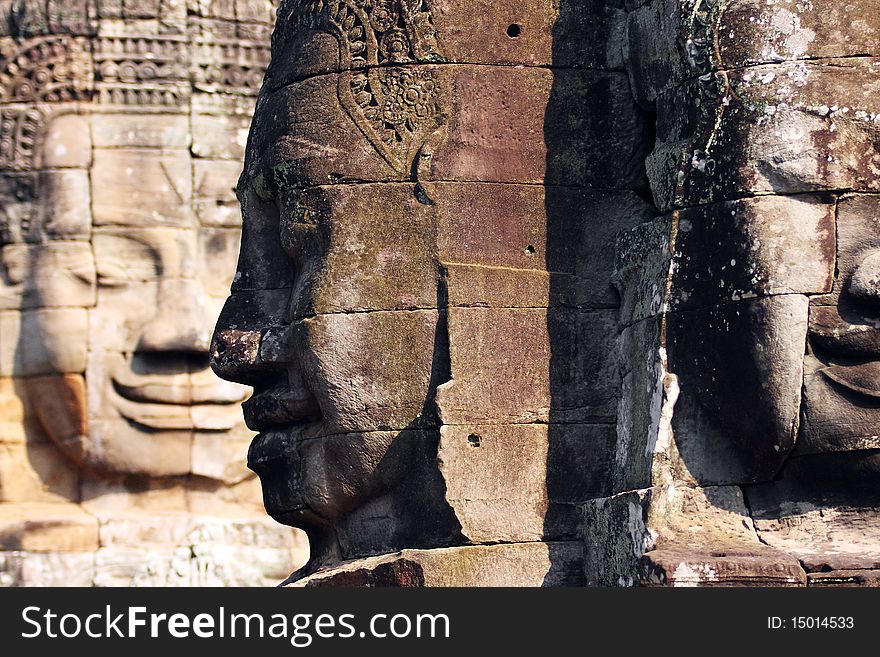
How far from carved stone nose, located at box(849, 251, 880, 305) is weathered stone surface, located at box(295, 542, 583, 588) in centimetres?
156

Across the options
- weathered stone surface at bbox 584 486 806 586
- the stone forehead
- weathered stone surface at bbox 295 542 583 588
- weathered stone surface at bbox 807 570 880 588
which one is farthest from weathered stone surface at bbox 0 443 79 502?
weathered stone surface at bbox 807 570 880 588

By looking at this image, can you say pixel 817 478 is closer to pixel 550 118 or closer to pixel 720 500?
pixel 720 500

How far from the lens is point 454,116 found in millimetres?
8586

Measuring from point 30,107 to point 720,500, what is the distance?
11210 mm

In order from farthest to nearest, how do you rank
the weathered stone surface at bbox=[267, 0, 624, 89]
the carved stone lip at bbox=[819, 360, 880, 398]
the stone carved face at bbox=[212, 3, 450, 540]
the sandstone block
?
1. the sandstone block
2. the weathered stone surface at bbox=[267, 0, 624, 89]
3. the stone carved face at bbox=[212, 3, 450, 540]
4. the carved stone lip at bbox=[819, 360, 880, 398]

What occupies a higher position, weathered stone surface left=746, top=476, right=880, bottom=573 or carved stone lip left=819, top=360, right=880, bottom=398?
carved stone lip left=819, top=360, right=880, bottom=398

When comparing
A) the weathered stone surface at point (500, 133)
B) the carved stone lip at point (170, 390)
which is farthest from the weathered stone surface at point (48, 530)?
the weathered stone surface at point (500, 133)

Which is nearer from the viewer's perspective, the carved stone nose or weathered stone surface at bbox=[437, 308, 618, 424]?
the carved stone nose

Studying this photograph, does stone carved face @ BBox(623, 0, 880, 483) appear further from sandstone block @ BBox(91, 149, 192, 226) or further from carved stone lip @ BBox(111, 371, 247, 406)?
sandstone block @ BBox(91, 149, 192, 226)

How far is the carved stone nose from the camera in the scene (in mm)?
7293

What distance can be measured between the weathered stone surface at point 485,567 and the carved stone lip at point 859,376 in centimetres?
138

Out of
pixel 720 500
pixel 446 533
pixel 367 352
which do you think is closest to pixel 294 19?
pixel 367 352

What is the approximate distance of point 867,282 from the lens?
7297 mm

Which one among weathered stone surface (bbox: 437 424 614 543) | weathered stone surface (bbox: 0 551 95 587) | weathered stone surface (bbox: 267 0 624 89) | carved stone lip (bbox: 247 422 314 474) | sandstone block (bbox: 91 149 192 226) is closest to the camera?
weathered stone surface (bbox: 437 424 614 543)
